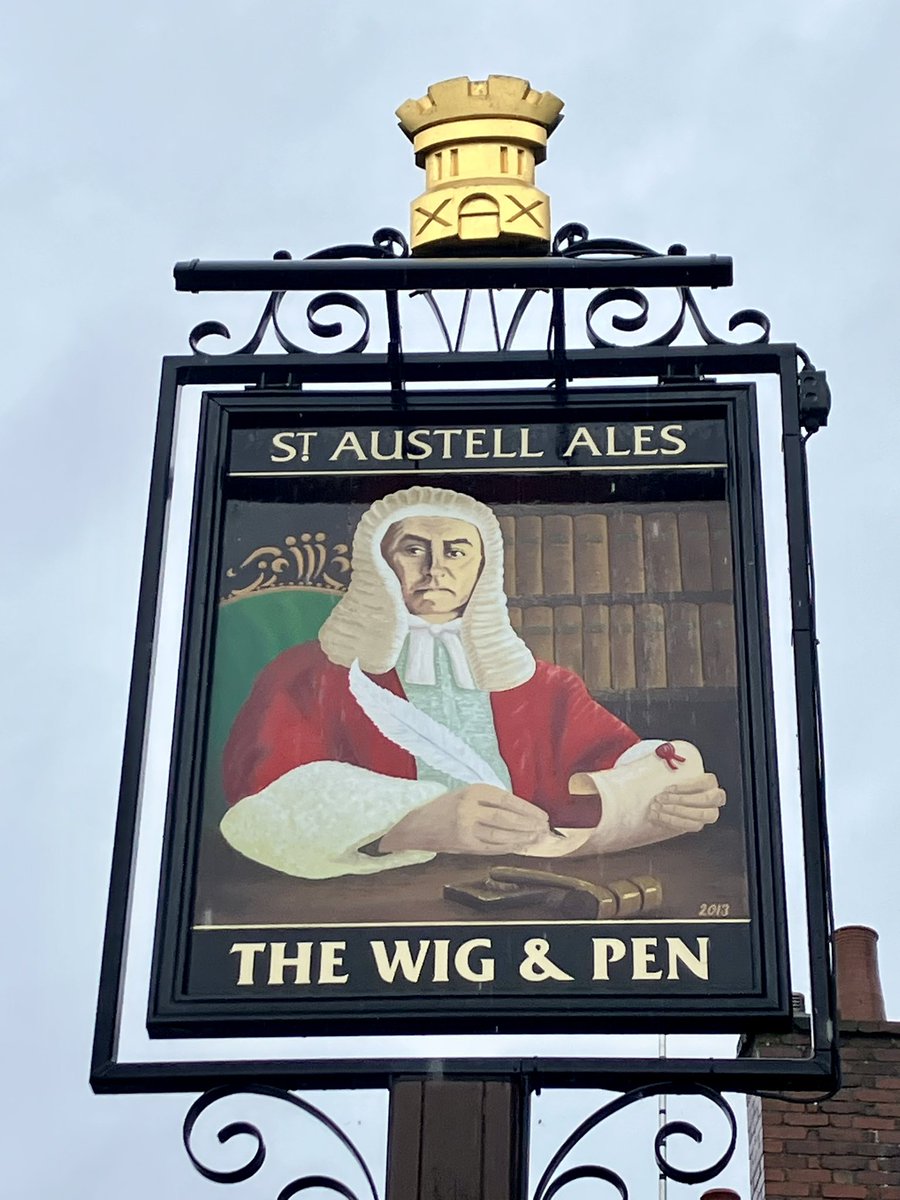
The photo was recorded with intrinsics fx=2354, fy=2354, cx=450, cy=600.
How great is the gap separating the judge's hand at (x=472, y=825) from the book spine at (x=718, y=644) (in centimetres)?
70

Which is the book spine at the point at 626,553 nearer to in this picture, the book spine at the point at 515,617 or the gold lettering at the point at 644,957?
the book spine at the point at 515,617

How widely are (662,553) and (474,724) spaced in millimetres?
844

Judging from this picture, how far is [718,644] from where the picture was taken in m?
7.23

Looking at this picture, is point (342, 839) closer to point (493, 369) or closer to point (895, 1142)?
point (493, 369)

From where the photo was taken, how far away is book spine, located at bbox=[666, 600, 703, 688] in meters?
7.19

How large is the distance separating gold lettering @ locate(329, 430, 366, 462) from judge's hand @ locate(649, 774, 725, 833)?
1.66 m

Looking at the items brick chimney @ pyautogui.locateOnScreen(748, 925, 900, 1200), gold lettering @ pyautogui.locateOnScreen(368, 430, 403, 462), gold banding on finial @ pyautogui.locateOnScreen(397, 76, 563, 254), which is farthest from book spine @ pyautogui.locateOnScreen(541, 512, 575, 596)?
brick chimney @ pyautogui.locateOnScreen(748, 925, 900, 1200)

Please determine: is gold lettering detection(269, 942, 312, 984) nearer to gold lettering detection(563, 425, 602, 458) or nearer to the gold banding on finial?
gold lettering detection(563, 425, 602, 458)

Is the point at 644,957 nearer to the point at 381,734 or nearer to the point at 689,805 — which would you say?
the point at 689,805

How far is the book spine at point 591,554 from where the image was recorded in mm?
7449

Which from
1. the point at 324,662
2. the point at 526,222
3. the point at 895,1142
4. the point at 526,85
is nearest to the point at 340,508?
the point at 324,662

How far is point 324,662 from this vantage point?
7.38 metres

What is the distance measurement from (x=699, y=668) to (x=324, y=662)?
3.84 feet

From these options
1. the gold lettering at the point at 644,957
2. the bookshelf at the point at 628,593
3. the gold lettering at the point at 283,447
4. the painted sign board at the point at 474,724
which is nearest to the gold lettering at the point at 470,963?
the painted sign board at the point at 474,724
